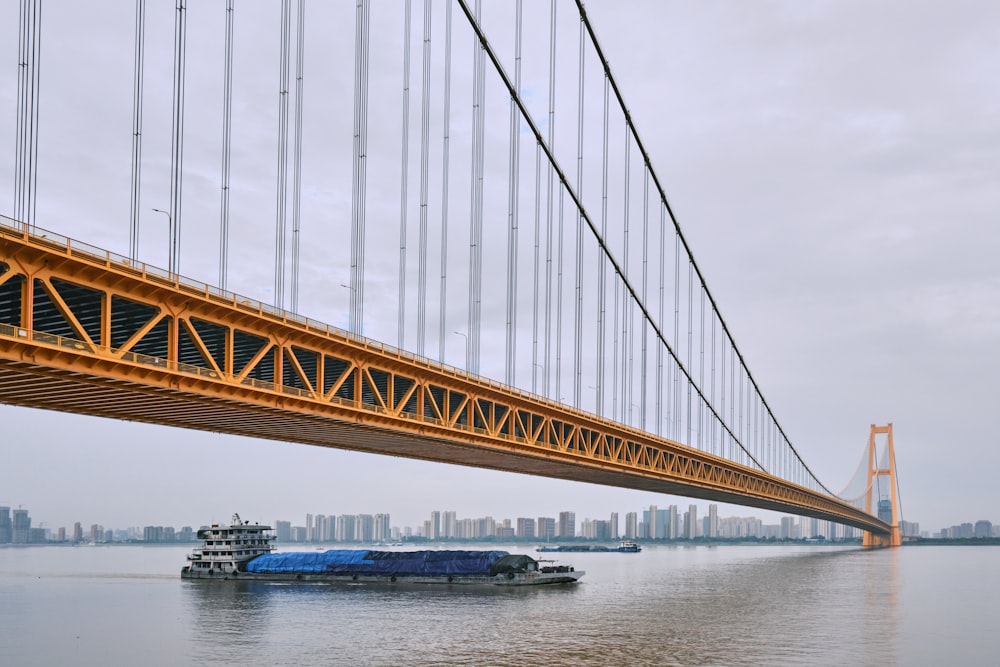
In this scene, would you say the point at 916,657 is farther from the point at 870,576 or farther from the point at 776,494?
the point at 776,494

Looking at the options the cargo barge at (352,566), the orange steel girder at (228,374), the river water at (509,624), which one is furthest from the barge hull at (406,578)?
the orange steel girder at (228,374)

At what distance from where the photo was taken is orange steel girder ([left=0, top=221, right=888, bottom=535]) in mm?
30000

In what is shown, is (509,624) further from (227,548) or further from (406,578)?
(227,548)

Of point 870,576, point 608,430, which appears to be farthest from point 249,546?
point 870,576

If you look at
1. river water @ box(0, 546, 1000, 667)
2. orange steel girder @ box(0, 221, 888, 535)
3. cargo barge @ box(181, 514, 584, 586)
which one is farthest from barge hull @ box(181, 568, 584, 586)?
orange steel girder @ box(0, 221, 888, 535)

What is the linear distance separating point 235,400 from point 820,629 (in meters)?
31.4

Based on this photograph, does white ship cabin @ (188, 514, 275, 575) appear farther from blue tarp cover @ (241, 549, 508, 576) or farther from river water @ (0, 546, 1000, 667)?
river water @ (0, 546, 1000, 667)

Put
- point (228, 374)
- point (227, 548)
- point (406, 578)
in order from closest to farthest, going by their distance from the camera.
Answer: point (228, 374) → point (406, 578) → point (227, 548)

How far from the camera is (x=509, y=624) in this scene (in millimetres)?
52500

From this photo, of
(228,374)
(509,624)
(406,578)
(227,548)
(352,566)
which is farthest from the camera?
(227,548)

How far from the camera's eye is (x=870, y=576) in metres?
99.4

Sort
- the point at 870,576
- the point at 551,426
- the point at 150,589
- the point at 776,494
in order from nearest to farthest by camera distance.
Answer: the point at 551,426, the point at 150,589, the point at 870,576, the point at 776,494

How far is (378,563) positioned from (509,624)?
40063mm

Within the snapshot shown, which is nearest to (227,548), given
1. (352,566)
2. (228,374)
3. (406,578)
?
(352,566)
